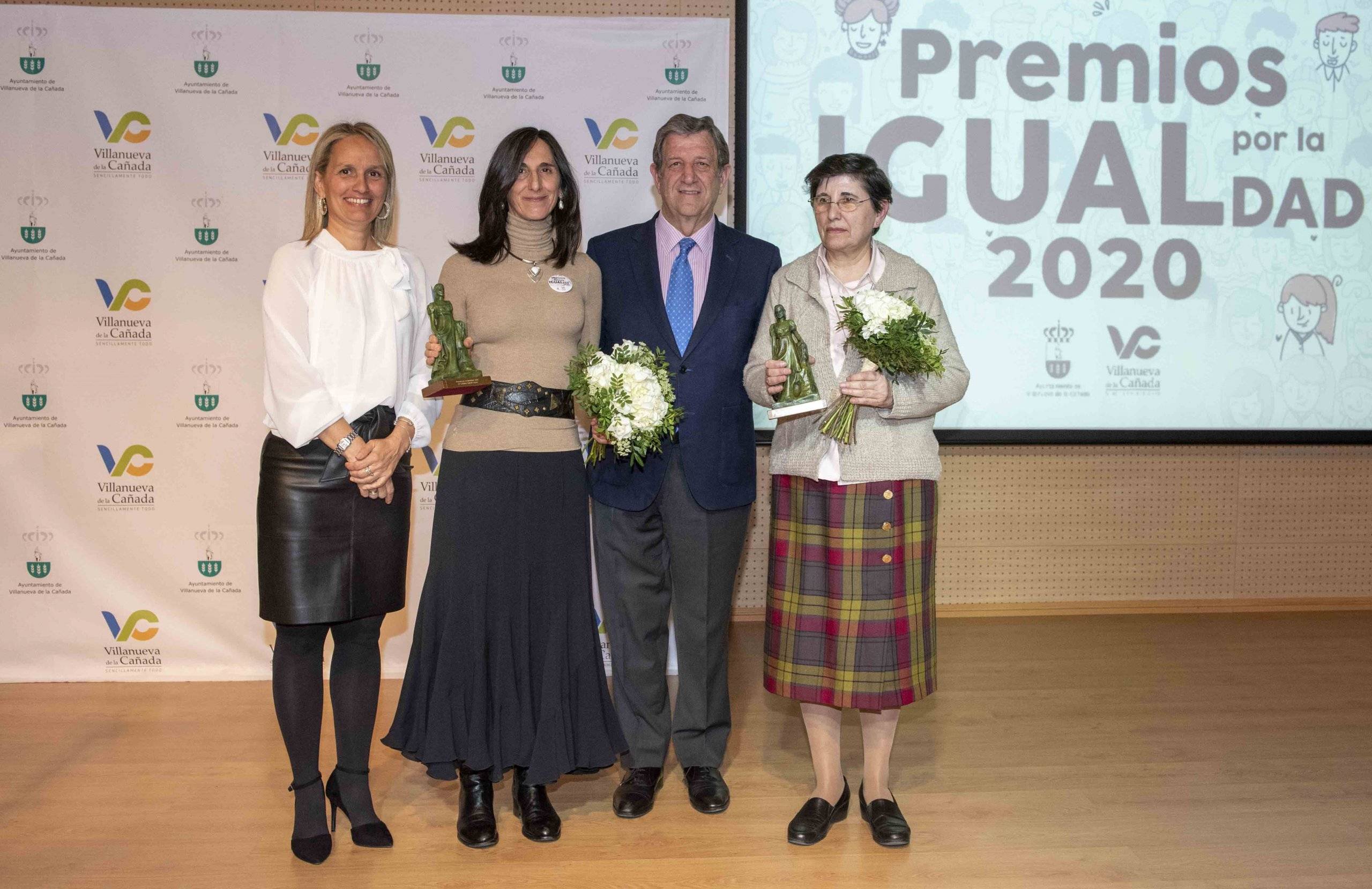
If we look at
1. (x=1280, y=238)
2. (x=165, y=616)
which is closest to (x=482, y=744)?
(x=165, y=616)

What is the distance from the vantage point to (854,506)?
2.88m

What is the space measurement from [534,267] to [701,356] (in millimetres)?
596

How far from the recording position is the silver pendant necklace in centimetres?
300

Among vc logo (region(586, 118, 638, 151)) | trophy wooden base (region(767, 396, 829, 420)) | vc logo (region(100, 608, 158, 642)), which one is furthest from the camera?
vc logo (region(586, 118, 638, 151))

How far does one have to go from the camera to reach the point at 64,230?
15.1 ft

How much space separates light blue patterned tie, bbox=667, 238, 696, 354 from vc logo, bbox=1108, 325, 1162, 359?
124 inches

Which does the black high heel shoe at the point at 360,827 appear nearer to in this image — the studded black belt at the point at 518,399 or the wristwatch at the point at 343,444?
the wristwatch at the point at 343,444

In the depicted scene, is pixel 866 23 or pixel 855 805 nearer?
pixel 855 805

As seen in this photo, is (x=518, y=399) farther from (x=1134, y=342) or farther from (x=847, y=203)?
(x=1134, y=342)

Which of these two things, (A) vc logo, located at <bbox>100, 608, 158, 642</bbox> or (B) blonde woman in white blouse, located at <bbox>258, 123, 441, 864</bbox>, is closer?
(B) blonde woman in white blouse, located at <bbox>258, 123, 441, 864</bbox>

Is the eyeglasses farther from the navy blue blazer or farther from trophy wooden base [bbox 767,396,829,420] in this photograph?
trophy wooden base [bbox 767,396,829,420]

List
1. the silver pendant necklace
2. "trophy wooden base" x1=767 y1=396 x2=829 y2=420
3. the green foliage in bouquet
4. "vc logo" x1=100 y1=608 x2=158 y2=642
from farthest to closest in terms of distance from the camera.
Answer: "vc logo" x1=100 y1=608 x2=158 y2=642, the silver pendant necklace, "trophy wooden base" x1=767 y1=396 x2=829 y2=420, the green foliage in bouquet

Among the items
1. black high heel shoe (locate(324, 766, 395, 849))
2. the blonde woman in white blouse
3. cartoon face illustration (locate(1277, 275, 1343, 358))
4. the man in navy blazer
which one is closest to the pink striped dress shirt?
the man in navy blazer

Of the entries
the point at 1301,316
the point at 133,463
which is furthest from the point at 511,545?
the point at 1301,316
